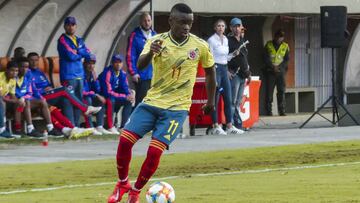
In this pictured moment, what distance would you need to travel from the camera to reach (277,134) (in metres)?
24.7

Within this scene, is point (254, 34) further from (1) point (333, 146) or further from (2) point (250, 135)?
(1) point (333, 146)

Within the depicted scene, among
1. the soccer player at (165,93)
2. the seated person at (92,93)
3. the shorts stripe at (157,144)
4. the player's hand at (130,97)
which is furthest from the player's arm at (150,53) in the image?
the player's hand at (130,97)

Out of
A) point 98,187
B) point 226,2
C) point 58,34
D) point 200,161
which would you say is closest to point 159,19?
point 226,2

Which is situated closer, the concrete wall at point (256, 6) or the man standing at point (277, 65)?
the concrete wall at point (256, 6)

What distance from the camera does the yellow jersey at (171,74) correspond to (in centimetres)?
1286

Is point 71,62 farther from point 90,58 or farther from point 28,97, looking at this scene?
point 28,97

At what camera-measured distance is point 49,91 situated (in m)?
22.5

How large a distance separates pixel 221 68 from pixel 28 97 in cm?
417

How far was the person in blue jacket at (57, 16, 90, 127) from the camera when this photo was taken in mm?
22359

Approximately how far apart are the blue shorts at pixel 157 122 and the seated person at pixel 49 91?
31.5 ft

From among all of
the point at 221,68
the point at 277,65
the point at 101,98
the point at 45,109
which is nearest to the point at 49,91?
the point at 45,109

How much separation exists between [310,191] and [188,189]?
4.74 feet

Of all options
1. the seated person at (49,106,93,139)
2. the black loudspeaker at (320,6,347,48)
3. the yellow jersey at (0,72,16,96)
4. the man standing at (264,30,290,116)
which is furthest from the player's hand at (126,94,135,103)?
the man standing at (264,30,290,116)

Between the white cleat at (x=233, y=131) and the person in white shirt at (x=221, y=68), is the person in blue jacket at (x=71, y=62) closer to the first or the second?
the person in white shirt at (x=221, y=68)
